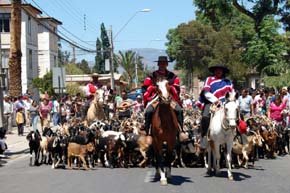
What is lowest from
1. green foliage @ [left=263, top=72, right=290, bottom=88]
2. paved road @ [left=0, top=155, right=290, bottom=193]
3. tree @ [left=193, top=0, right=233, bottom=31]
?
paved road @ [left=0, top=155, right=290, bottom=193]

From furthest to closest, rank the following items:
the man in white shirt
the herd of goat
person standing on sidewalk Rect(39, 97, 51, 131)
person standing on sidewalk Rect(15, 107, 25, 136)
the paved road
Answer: person standing on sidewalk Rect(15, 107, 25, 136), person standing on sidewalk Rect(39, 97, 51, 131), the man in white shirt, the herd of goat, the paved road

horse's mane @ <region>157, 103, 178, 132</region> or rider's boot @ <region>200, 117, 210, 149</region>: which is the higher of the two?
horse's mane @ <region>157, 103, 178, 132</region>

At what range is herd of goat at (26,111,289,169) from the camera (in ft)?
52.4

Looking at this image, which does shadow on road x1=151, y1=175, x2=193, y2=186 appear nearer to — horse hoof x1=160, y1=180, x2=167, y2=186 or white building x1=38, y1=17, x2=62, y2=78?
horse hoof x1=160, y1=180, x2=167, y2=186

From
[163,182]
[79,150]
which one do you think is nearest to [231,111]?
[163,182]

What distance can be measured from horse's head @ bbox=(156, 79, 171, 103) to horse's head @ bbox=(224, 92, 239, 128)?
1286mm

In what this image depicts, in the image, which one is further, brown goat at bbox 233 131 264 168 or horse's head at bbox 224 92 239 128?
brown goat at bbox 233 131 264 168

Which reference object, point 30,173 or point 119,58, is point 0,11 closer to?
point 30,173

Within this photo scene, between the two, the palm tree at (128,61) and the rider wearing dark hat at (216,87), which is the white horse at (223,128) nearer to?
the rider wearing dark hat at (216,87)

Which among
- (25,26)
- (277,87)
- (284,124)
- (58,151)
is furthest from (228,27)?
(58,151)

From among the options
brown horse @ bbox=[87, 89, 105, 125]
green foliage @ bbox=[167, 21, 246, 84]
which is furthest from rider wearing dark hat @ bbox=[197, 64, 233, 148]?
green foliage @ bbox=[167, 21, 246, 84]

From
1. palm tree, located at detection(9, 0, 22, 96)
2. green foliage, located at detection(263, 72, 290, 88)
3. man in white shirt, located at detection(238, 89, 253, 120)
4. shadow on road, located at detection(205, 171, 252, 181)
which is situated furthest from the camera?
green foliage, located at detection(263, 72, 290, 88)

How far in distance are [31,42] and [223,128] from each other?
54.2 meters

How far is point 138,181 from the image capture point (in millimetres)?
13664
